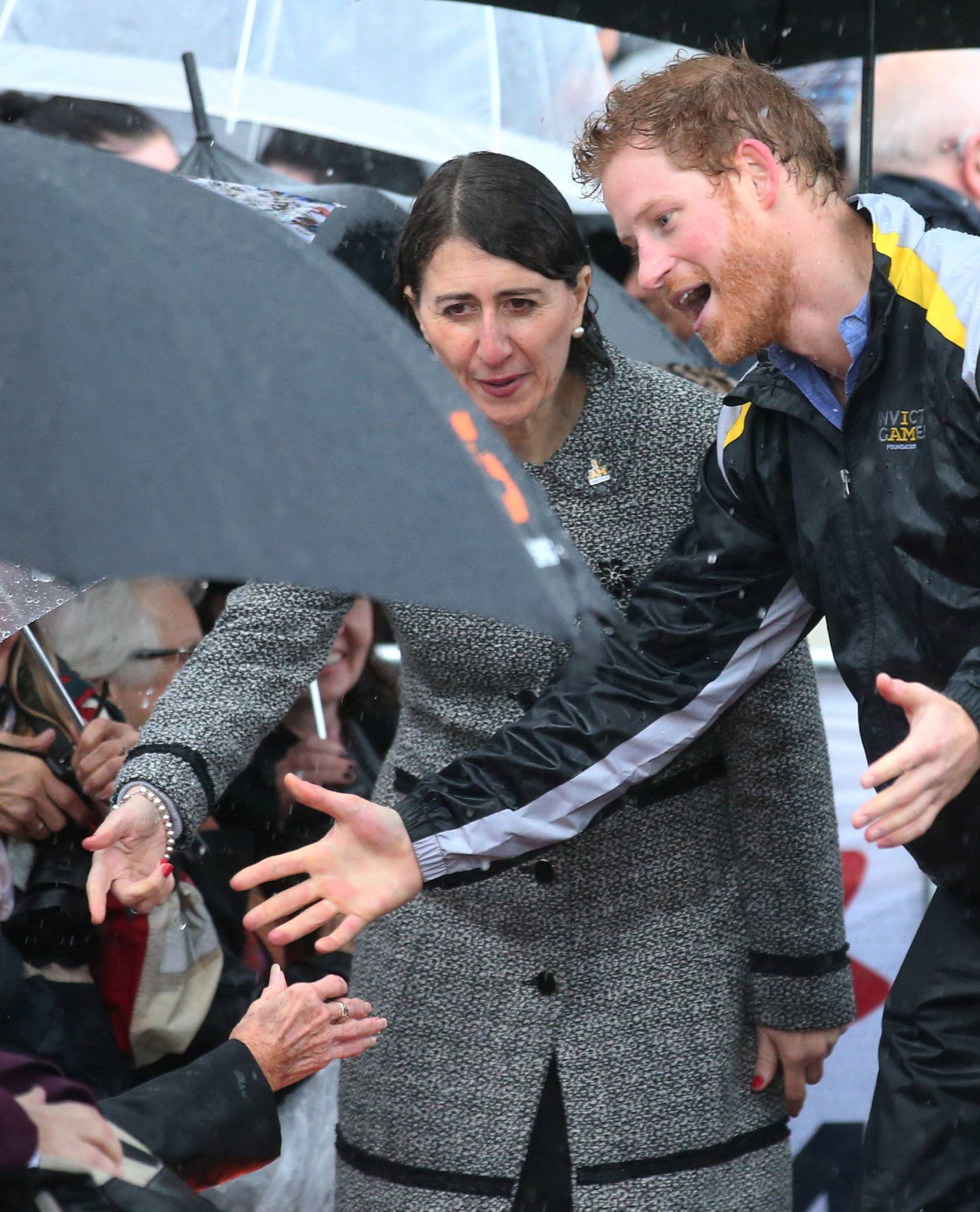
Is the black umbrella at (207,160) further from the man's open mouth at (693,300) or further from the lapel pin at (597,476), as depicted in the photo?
the man's open mouth at (693,300)

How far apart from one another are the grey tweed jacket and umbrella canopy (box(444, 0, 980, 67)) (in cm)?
97

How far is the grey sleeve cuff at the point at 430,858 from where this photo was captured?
2232 mm

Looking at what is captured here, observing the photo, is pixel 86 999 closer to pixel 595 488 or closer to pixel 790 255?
pixel 595 488

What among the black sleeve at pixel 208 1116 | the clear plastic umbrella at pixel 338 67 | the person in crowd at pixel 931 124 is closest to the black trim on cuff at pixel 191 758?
the black sleeve at pixel 208 1116

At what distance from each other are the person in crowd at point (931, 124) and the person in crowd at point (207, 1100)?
3.40 metres

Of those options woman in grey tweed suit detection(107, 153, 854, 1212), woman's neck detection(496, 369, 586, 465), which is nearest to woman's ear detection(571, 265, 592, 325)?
woman in grey tweed suit detection(107, 153, 854, 1212)

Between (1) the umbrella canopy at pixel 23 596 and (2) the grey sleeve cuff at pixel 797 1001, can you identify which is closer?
(1) the umbrella canopy at pixel 23 596

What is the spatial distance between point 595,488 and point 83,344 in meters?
1.31

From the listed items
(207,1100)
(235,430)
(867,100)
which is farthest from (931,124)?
(235,430)

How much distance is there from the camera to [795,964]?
2516 mm

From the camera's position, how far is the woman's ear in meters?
2.50

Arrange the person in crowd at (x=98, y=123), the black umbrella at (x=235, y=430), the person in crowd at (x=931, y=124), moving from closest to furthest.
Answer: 1. the black umbrella at (x=235, y=430)
2. the person in crowd at (x=98, y=123)
3. the person in crowd at (x=931, y=124)

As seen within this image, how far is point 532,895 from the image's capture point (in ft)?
8.16

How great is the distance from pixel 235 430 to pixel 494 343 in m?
1.16
